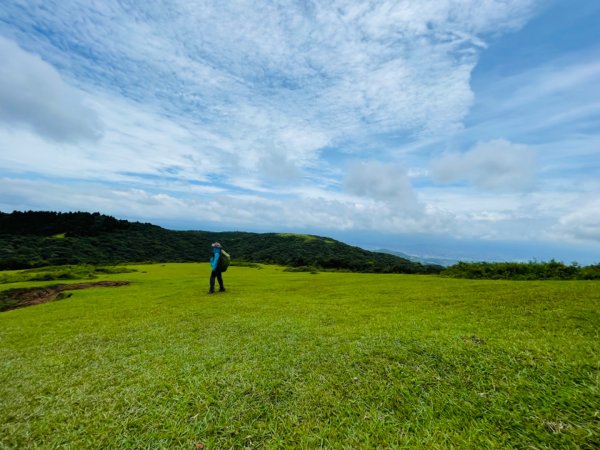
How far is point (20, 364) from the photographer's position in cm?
631

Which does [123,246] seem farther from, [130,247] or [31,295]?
[31,295]

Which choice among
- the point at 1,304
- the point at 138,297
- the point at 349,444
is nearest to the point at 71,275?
the point at 1,304

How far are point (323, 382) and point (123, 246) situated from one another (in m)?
88.7

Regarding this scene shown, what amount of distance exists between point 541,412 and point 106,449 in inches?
207

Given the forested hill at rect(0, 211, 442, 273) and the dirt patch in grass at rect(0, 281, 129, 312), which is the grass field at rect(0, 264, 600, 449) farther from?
the forested hill at rect(0, 211, 442, 273)

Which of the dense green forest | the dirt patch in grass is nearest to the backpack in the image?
the dirt patch in grass

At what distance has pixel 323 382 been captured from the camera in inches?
184

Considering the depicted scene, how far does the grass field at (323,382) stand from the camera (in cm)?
350

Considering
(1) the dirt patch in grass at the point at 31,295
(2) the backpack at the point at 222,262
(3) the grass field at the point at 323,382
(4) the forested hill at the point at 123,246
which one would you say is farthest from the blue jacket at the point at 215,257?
(4) the forested hill at the point at 123,246

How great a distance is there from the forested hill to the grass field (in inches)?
1784

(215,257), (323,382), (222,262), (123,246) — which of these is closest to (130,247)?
(123,246)

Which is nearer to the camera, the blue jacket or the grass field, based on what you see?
the grass field

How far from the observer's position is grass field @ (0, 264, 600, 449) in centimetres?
350

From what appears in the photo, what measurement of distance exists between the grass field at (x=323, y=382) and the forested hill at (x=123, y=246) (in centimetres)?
4531
